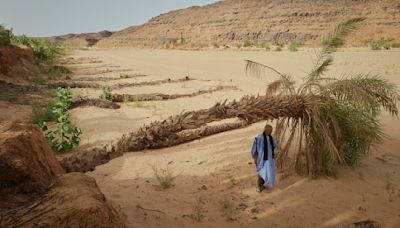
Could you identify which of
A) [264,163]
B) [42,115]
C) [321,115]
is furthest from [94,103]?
[321,115]

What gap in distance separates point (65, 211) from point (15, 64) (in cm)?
1776

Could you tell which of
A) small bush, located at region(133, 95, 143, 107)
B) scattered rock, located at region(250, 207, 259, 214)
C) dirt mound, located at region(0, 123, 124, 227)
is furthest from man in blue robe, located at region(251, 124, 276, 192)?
small bush, located at region(133, 95, 143, 107)

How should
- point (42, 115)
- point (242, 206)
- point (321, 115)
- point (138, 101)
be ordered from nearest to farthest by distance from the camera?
point (242, 206), point (321, 115), point (42, 115), point (138, 101)

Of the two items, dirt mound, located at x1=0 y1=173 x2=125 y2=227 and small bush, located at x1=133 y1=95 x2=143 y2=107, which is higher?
dirt mound, located at x1=0 y1=173 x2=125 y2=227

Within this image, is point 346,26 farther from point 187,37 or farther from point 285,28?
point 187,37

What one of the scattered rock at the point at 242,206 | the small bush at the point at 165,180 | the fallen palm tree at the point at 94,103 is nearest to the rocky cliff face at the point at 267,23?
the fallen palm tree at the point at 94,103

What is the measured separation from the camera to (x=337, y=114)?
20.1 feet

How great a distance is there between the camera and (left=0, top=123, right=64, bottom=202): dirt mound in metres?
3.32

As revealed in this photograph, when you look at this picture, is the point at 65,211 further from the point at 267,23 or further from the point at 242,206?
the point at 267,23

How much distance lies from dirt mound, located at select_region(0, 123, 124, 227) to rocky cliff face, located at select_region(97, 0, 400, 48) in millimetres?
44020

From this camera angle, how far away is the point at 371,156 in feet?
25.0

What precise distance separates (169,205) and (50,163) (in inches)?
76.7

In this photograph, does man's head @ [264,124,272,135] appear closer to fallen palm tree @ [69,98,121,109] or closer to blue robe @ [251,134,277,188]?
blue robe @ [251,134,277,188]

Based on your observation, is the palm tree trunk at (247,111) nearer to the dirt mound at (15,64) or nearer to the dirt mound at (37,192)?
the dirt mound at (37,192)
